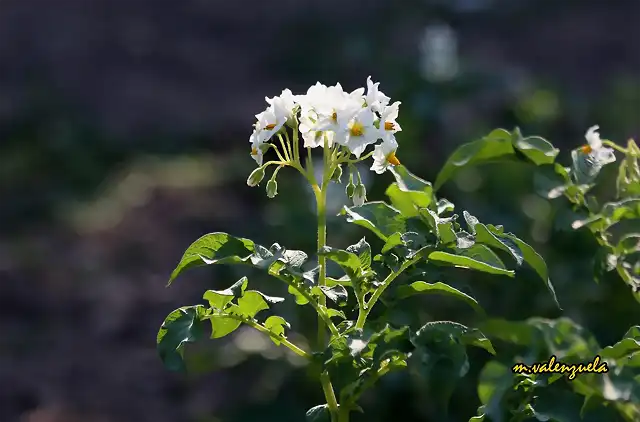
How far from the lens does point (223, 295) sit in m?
1.17

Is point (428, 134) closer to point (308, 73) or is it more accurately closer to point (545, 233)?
point (545, 233)

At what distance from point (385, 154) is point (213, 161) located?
13.2ft

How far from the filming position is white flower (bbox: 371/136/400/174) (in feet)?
4.14

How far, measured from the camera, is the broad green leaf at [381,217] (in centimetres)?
125

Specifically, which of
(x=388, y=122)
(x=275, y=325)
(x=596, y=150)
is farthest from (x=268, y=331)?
(x=596, y=150)

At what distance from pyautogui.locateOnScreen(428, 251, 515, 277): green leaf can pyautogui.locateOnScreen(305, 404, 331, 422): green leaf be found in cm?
26

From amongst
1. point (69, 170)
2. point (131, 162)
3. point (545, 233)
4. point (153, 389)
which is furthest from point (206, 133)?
point (545, 233)

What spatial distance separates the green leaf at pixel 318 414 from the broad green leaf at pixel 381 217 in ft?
0.81

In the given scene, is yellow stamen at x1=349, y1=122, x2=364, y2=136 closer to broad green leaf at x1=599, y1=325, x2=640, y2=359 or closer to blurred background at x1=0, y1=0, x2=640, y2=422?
blurred background at x1=0, y1=0, x2=640, y2=422

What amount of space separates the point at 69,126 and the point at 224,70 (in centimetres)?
207

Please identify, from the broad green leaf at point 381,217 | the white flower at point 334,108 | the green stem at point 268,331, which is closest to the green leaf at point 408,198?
the broad green leaf at point 381,217

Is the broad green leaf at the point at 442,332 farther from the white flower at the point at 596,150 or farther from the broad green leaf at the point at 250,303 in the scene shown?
the white flower at the point at 596,150

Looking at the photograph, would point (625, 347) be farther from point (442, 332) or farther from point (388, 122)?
point (388, 122)

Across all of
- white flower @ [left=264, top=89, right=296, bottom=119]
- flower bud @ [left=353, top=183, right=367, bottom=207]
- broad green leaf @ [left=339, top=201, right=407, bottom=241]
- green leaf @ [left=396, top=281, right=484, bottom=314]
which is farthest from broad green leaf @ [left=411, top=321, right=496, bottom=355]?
white flower @ [left=264, top=89, right=296, bottom=119]
